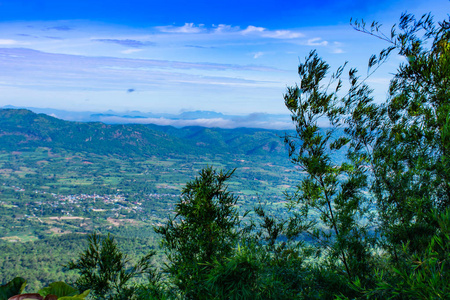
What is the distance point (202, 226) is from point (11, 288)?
462 centimetres

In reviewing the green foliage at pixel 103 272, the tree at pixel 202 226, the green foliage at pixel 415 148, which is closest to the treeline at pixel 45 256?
the green foliage at pixel 103 272

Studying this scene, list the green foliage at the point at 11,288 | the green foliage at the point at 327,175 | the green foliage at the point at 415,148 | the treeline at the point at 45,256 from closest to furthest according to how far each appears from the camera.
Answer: the green foliage at the point at 11,288 < the green foliage at the point at 415,148 < the green foliage at the point at 327,175 < the treeline at the point at 45,256

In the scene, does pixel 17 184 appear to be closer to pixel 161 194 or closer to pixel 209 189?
pixel 161 194

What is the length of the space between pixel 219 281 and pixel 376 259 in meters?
4.51

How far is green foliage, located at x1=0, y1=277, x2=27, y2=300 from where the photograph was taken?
144cm

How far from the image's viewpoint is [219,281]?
3.87m

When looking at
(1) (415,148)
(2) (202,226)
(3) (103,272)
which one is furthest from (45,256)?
(1) (415,148)

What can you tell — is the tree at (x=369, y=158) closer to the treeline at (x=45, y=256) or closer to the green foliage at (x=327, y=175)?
the green foliage at (x=327, y=175)

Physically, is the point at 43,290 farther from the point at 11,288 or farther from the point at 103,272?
the point at 103,272

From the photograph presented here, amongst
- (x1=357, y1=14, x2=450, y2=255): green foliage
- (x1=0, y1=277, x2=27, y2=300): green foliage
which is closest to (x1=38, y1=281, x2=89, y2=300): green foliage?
(x1=0, y1=277, x2=27, y2=300): green foliage

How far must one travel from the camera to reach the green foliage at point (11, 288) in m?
1.44

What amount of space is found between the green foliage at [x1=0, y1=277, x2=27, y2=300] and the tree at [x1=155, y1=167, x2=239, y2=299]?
13.3ft

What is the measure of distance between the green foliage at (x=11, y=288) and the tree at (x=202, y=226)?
4068mm

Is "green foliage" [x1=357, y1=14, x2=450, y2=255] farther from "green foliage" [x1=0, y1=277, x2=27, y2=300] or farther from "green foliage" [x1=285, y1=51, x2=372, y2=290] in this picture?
"green foliage" [x1=0, y1=277, x2=27, y2=300]
